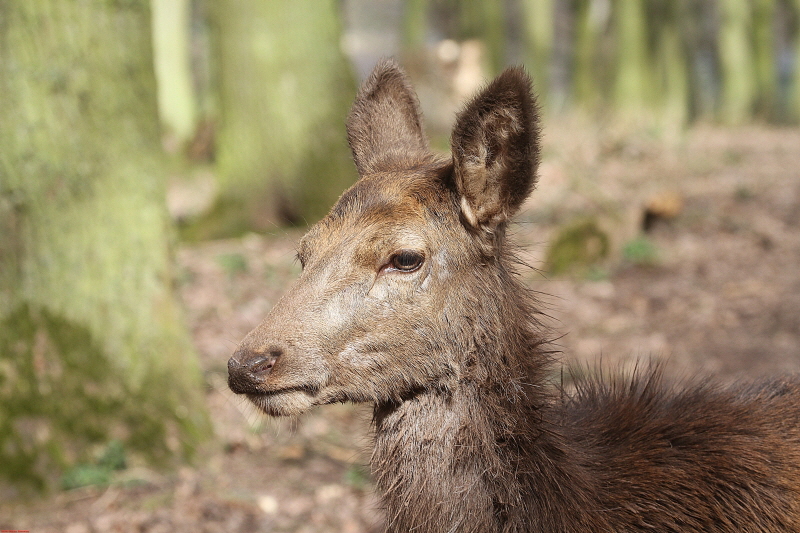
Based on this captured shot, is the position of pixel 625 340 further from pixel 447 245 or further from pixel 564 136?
pixel 564 136

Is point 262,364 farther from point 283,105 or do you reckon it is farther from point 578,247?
point 283,105

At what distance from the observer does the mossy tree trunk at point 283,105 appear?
977 centimetres

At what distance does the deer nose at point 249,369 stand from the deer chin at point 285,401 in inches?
2.2

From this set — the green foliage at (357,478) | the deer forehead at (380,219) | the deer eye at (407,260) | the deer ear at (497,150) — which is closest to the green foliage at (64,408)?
the green foliage at (357,478)

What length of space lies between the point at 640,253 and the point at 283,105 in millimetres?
4794

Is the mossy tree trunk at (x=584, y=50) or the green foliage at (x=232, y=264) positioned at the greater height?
the mossy tree trunk at (x=584, y=50)

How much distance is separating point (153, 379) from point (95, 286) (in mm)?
706

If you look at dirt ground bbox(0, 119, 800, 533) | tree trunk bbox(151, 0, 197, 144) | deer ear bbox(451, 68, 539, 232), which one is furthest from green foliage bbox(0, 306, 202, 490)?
tree trunk bbox(151, 0, 197, 144)

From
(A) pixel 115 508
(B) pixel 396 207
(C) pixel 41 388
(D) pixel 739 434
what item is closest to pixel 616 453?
(D) pixel 739 434

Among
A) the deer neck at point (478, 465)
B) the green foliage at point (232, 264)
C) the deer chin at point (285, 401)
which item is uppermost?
the deer chin at point (285, 401)

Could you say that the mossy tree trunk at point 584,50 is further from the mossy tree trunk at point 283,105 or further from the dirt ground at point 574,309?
the mossy tree trunk at point 283,105

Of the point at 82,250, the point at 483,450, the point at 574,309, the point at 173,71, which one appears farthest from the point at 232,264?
the point at 173,71

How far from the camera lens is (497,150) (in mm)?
2916

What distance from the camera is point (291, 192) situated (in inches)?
394
